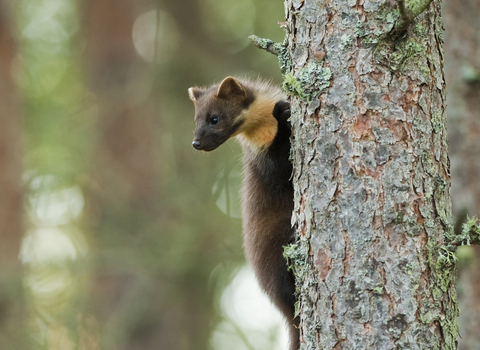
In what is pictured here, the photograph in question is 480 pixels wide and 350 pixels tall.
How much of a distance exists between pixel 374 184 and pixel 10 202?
7.97 m

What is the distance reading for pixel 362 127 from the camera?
2.86 m

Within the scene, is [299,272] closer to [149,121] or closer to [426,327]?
[426,327]

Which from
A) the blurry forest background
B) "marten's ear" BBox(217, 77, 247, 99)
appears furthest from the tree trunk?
"marten's ear" BBox(217, 77, 247, 99)

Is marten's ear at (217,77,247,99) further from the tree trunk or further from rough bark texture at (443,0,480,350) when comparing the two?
the tree trunk

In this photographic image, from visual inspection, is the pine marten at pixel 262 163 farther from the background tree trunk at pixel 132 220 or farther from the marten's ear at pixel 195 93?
the background tree trunk at pixel 132 220

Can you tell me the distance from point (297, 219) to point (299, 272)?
281 millimetres

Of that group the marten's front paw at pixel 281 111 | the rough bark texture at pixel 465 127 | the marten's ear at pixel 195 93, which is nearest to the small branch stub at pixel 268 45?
the marten's front paw at pixel 281 111

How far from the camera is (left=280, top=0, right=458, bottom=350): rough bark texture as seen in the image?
9.08 feet

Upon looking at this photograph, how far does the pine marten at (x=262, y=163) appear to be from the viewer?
178 inches

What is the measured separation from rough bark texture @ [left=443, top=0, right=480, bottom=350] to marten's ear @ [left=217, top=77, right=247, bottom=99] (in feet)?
7.67

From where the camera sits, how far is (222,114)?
496cm

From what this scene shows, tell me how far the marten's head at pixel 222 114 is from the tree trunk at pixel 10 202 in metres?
4.54

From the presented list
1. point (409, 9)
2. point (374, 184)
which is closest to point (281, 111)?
point (374, 184)

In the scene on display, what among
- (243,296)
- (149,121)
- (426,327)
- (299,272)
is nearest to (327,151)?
(299,272)
